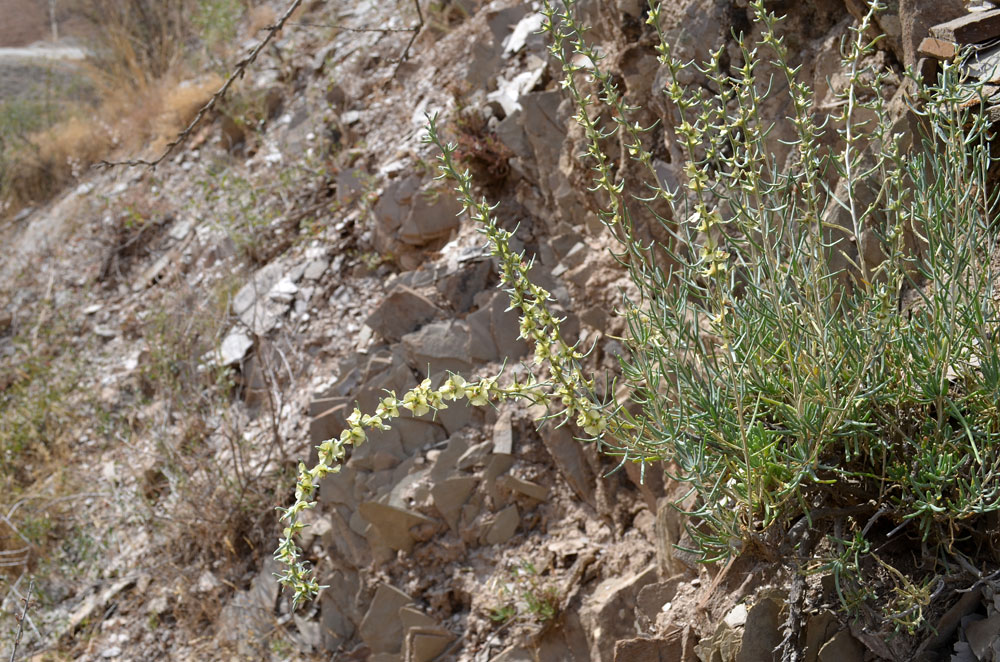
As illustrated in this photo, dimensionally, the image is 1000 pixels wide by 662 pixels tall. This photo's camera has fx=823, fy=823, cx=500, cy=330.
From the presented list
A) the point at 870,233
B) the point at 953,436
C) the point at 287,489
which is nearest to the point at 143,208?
the point at 287,489

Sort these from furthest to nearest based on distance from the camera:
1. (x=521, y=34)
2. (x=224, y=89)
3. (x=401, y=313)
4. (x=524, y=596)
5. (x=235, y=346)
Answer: (x=235, y=346)
(x=521, y=34)
(x=401, y=313)
(x=524, y=596)
(x=224, y=89)

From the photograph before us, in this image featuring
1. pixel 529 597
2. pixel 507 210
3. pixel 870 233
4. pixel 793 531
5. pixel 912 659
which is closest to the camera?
pixel 912 659

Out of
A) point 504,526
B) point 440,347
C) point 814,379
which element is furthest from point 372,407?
point 814,379

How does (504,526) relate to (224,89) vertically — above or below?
below

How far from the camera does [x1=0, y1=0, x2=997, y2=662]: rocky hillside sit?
2.66 metres

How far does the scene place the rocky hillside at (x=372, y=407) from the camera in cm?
266

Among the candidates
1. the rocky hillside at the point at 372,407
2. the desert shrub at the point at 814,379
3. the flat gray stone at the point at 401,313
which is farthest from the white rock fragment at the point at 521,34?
the desert shrub at the point at 814,379

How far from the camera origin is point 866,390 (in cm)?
171

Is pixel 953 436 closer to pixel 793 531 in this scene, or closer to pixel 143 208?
pixel 793 531

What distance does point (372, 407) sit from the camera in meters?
3.55

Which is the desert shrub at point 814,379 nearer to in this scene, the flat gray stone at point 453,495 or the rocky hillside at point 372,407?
the rocky hillside at point 372,407

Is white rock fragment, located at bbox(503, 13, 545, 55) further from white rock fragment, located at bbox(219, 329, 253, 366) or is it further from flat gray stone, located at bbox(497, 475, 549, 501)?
flat gray stone, located at bbox(497, 475, 549, 501)

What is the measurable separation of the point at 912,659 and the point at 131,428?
4.45 metres

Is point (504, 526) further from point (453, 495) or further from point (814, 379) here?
point (814, 379)
